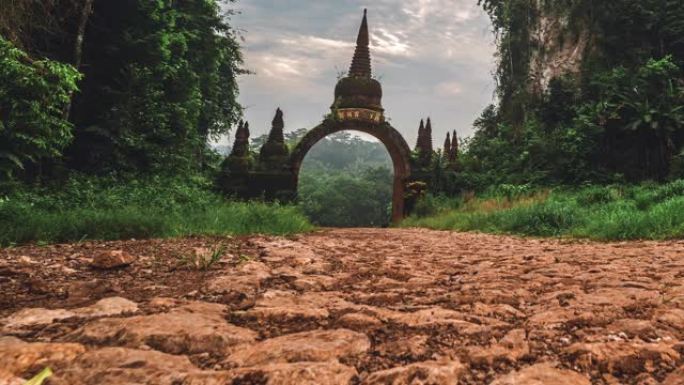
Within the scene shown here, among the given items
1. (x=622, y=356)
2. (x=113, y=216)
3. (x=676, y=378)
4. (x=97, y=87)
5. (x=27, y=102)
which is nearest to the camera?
(x=676, y=378)

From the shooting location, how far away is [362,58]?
2081 centimetres

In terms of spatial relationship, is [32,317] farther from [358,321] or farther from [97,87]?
[97,87]

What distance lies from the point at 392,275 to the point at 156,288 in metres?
1.69

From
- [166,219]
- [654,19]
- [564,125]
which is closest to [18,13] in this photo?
[166,219]

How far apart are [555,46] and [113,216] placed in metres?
21.8

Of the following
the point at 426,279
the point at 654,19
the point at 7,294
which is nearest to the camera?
the point at 7,294

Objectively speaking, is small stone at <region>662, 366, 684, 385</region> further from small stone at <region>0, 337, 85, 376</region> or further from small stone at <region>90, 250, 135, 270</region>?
small stone at <region>90, 250, 135, 270</region>

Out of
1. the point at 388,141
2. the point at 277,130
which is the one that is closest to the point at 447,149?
the point at 388,141

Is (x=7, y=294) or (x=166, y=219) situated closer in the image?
(x=7, y=294)

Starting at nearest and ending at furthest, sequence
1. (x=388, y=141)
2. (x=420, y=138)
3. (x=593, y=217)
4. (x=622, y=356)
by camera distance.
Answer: (x=622, y=356), (x=593, y=217), (x=388, y=141), (x=420, y=138)

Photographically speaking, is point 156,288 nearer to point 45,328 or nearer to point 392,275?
point 45,328

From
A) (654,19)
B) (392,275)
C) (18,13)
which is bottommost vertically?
(392,275)

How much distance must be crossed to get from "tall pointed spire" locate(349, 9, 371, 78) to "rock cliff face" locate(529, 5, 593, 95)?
855 cm

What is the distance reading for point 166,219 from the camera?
6012mm
